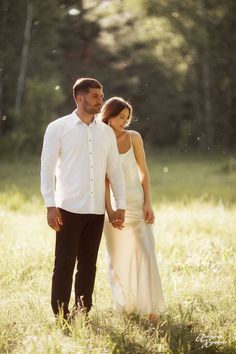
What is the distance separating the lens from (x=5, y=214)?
34.4ft

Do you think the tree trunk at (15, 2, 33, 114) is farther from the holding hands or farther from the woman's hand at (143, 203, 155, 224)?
the holding hands

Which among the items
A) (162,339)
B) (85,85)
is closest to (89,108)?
(85,85)

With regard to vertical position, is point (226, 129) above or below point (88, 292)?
above

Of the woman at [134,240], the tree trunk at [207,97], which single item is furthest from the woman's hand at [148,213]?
the tree trunk at [207,97]

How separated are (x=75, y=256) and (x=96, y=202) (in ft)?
1.46

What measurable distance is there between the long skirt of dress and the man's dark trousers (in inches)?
14.8

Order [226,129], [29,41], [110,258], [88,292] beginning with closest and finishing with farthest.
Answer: [88,292]
[110,258]
[29,41]
[226,129]

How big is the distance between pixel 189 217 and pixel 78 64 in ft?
72.6

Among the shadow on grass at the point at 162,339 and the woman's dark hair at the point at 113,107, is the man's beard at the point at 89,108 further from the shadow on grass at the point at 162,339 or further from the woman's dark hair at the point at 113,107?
the shadow on grass at the point at 162,339

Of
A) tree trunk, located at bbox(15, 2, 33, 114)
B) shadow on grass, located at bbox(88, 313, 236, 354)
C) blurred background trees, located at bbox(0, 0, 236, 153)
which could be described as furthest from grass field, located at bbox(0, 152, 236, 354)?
blurred background trees, located at bbox(0, 0, 236, 153)

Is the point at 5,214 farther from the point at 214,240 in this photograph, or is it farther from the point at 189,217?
the point at 214,240

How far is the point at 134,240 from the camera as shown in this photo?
17.1ft

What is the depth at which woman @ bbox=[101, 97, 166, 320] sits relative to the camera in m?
5.15

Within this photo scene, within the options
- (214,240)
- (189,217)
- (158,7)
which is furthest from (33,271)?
(158,7)
